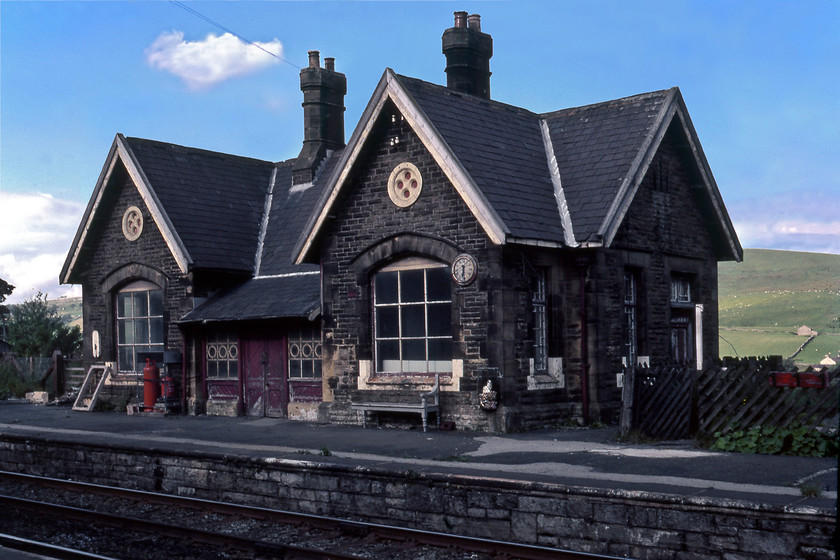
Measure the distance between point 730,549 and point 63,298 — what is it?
201 m

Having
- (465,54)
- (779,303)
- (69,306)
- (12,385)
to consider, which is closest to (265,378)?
(465,54)

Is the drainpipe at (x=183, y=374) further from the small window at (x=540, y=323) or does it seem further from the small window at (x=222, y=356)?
the small window at (x=540, y=323)

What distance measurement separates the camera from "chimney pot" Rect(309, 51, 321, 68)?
24.5m

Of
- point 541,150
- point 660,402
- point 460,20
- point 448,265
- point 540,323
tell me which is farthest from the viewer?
point 460,20

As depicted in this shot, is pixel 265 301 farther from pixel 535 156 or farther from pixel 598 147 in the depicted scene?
pixel 598 147

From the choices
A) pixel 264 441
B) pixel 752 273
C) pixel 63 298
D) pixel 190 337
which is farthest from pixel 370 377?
pixel 63 298

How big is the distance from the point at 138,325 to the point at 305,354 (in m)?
5.49

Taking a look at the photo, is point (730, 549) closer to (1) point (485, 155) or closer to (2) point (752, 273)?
(1) point (485, 155)

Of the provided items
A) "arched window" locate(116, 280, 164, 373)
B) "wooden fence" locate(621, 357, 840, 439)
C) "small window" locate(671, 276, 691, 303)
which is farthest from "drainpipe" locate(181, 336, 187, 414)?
"wooden fence" locate(621, 357, 840, 439)

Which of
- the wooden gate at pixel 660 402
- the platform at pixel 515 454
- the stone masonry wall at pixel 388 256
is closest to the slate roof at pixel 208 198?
the platform at pixel 515 454

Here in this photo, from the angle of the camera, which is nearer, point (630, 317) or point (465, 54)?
point (630, 317)

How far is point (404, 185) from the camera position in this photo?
1700 cm

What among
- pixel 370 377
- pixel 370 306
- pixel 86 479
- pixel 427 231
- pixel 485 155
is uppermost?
pixel 485 155

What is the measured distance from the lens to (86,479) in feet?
49.2
